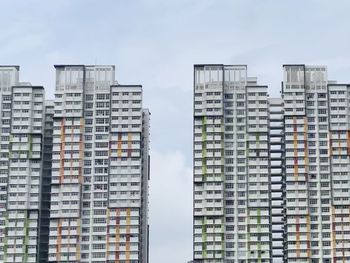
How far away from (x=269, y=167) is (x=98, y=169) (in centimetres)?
2479

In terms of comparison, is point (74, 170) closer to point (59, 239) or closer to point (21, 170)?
point (21, 170)

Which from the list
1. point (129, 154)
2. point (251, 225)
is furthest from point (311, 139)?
point (129, 154)

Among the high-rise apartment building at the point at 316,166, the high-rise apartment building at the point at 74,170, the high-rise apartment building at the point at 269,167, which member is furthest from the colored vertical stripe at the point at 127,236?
the high-rise apartment building at the point at 316,166

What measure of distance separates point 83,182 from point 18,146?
11.1m

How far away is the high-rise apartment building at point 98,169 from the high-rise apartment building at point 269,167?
8.79 metres

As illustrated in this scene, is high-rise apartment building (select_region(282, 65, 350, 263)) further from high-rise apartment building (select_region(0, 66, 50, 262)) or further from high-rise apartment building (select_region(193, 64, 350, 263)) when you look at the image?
high-rise apartment building (select_region(0, 66, 50, 262))

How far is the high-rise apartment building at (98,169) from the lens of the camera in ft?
417

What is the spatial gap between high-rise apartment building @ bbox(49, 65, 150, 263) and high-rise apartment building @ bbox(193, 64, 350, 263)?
879cm

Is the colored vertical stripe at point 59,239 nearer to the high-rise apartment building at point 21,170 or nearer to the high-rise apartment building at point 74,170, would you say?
the high-rise apartment building at point 74,170

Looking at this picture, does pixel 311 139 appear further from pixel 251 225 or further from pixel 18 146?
pixel 18 146

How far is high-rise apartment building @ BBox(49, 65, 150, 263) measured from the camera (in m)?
127

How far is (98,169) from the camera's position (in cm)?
13025

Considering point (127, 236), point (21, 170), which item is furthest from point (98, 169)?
point (21, 170)

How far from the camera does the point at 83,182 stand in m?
130
